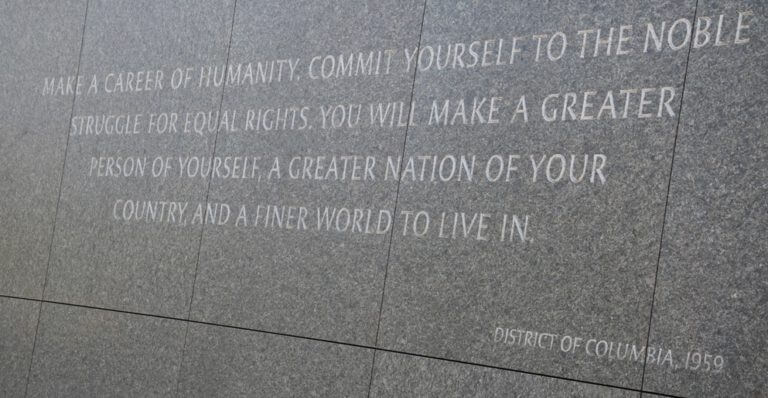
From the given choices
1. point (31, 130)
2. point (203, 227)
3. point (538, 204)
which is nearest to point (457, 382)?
point (538, 204)

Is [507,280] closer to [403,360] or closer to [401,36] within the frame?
[403,360]

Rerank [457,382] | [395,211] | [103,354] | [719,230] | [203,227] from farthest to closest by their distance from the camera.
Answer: [103,354] < [203,227] < [395,211] < [457,382] < [719,230]

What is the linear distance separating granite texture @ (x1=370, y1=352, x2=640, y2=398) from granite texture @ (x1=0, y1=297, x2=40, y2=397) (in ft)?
11.6

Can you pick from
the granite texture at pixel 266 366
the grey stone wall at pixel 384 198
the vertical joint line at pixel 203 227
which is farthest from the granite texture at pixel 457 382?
the vertical joint line at pixel 203 227

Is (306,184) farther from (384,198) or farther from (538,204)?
(538,204)

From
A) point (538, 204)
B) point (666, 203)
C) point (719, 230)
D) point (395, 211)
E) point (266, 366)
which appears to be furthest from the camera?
point (266, 366)

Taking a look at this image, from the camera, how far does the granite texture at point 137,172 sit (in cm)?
768

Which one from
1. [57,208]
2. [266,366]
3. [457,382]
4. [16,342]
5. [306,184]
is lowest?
[16,342]

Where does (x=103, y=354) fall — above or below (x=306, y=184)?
below

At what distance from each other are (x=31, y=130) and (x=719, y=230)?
19.9 ft

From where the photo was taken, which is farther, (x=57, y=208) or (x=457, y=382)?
(x=57, y=208)

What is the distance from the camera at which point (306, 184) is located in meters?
6.99

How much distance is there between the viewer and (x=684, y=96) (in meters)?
5.39

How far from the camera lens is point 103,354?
7.89 metres
